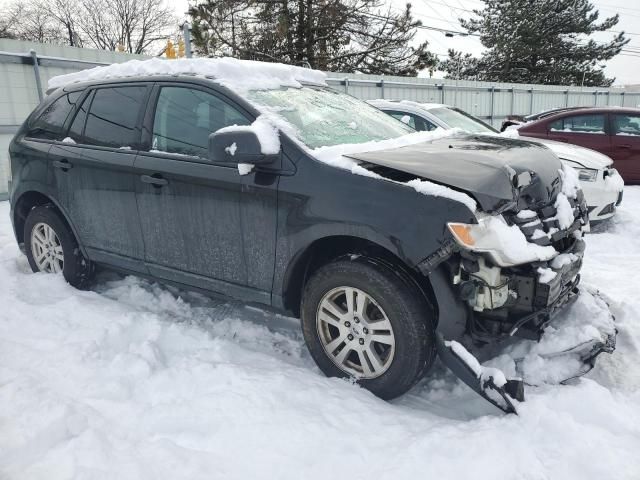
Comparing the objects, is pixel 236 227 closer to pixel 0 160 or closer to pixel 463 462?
pixel 463 462

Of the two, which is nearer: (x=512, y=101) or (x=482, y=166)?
(x=482, y=166)

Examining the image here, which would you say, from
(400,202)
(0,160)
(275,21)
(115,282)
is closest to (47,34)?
(275,21)

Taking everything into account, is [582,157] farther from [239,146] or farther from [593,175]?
[239,146]

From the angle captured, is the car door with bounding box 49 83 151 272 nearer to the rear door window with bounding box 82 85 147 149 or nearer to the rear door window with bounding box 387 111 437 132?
the rear door window with bounding box 82 85 147 149

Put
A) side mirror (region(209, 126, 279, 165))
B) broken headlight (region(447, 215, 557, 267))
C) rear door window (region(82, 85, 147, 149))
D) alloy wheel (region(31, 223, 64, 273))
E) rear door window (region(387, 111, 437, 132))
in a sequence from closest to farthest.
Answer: broken headlight (region(447, 215, 557, 267)) → side mirror (region(209, 126, 279, 165)) → rear door window (region(82, 85, 147, 149)) → alloy wheel (region(31, 223, 64, 273)) → rear door window (region(387, 111, 437, 132))

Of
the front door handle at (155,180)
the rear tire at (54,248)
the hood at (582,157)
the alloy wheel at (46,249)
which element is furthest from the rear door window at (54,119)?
the hood at (582,157)

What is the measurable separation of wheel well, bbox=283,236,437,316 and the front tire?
52 millimetres

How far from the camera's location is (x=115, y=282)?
446cm

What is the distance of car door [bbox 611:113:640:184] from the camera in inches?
330

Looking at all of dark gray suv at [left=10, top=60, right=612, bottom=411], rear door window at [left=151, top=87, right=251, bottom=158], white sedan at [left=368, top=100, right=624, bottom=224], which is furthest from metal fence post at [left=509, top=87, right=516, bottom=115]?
rear door window at [left=151, top=87, right=251, bottom=158]

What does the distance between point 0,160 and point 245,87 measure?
6.56 m

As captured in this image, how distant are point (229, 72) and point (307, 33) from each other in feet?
57.5

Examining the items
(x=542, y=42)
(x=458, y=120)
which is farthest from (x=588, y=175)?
(x=542, y=42)

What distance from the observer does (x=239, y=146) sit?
2.77m
